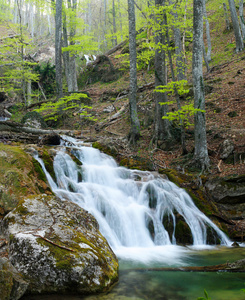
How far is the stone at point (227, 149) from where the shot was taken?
8820 mm

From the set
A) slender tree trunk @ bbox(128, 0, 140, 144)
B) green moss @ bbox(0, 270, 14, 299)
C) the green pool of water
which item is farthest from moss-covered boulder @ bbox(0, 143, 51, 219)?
slender tree trunk @ bbox(128, 0, 140, 144)

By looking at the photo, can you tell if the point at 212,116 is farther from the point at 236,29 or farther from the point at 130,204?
the point at 236,29

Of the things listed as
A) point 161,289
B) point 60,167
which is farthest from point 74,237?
point 60,167

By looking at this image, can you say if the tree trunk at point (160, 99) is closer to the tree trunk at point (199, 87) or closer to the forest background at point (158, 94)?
the forest background at point (158, 94)

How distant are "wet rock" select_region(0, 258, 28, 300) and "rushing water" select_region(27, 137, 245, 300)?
0.70 ft

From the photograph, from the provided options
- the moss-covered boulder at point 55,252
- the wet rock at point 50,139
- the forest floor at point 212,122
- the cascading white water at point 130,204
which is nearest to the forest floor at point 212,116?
the forest floor at point 212,122

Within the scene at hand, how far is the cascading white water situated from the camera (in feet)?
19.8

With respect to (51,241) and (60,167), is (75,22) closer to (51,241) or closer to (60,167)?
(60,167)

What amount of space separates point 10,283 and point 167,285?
2.23m

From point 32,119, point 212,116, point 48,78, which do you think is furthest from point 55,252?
point 48,78

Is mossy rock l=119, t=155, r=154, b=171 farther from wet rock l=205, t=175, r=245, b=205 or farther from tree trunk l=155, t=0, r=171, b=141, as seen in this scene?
wet rock l=205, t=175, r=245, b=205

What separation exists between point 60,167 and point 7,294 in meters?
4.91

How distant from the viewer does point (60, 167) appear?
744 centimetres

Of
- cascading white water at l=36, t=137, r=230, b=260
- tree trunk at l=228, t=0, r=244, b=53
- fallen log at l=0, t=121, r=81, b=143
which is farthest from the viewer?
tree trunk at l=228, t=0, r=244, b=53
